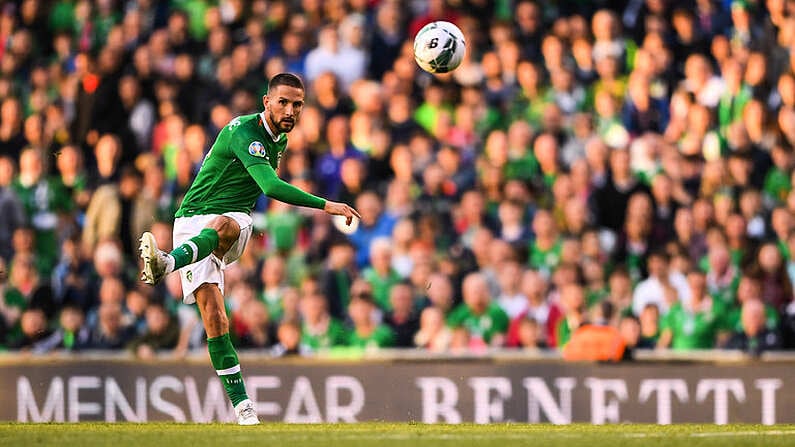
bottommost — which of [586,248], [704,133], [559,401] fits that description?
[559,401]

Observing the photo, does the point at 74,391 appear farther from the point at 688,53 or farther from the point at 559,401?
the point at 688,53

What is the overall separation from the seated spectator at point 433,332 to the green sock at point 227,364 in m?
3.03

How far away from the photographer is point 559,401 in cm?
1077

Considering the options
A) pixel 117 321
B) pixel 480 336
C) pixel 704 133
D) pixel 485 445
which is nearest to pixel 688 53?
pixel 704 133

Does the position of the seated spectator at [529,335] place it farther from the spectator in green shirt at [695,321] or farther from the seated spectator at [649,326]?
the spectator in green shirt at [695,321]

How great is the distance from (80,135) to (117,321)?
8.96 feet

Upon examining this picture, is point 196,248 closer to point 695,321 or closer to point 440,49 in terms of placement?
point 440,49

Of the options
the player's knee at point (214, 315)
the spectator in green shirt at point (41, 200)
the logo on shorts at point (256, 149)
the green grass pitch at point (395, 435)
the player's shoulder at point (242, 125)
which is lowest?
the green grass pitch at point (395, 435)

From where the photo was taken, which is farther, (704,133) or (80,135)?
(80,135)

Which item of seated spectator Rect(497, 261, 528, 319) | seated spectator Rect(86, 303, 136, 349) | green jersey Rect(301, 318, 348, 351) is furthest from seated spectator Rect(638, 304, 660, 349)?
seated spectator Rect(86, 303, 136, 349)

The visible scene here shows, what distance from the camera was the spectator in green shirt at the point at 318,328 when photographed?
40.5 feet

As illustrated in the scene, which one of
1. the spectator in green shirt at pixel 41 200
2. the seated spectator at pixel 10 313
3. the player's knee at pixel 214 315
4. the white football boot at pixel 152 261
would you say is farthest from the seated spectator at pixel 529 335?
the spectator in green shirt at pixel 41 200

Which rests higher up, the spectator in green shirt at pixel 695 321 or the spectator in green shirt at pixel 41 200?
the spectator in green shirt at pixel 41 200

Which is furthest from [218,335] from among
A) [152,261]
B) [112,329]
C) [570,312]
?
[112,329]
